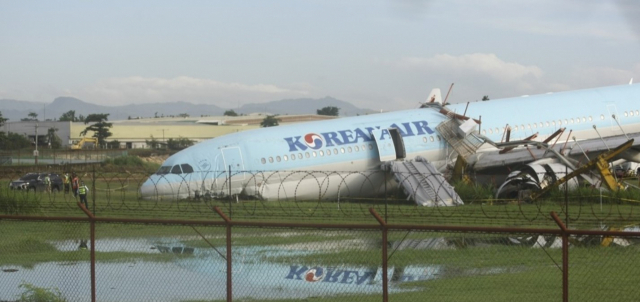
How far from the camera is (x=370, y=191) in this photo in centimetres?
3616

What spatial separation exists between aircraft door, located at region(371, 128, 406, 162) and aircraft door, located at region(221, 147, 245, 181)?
5.31 m

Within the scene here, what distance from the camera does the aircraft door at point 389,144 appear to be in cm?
3578

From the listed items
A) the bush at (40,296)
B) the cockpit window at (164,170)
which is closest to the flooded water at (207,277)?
the bush at (40,296)

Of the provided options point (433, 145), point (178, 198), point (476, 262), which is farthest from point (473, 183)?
point (476, 262)

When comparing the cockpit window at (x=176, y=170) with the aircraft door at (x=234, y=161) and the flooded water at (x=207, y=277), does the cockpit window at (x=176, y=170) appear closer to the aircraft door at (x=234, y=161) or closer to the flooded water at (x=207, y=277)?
the aircraft door at (x=234, y=161)

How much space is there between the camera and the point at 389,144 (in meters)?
36.0

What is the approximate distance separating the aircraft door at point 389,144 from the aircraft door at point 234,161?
17.4 feet

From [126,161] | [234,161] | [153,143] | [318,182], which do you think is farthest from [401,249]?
[153,143]

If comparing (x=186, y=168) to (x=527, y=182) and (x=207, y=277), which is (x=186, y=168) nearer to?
(x=527, y=182)

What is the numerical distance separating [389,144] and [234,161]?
6033mm

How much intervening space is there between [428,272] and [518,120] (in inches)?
876

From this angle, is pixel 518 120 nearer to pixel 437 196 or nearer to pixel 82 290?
pixel 437 196

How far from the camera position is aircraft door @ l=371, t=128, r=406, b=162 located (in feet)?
117

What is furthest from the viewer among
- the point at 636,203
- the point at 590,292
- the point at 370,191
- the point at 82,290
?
the point at 370,191
